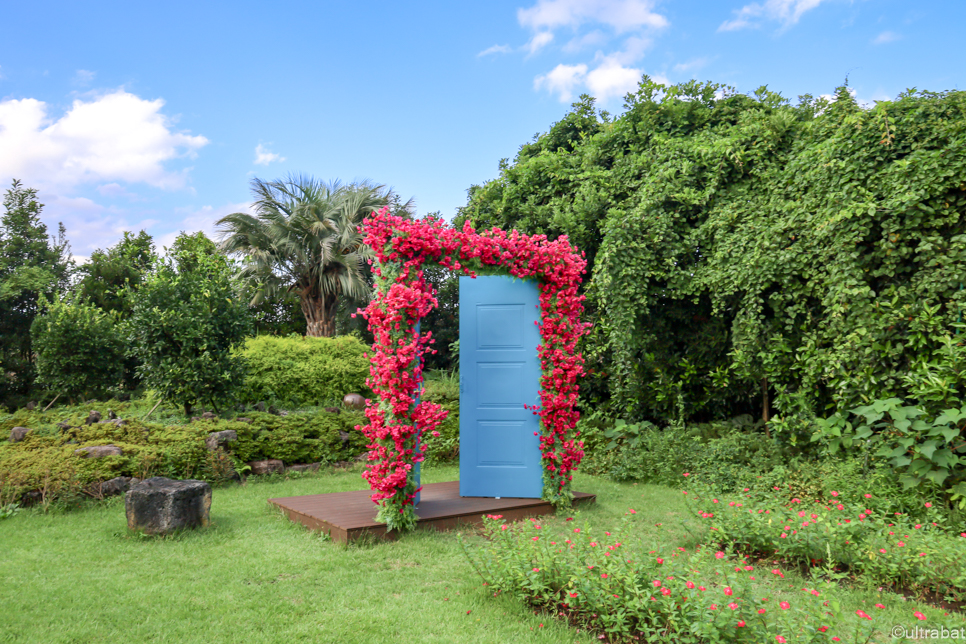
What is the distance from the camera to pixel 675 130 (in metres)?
9.09

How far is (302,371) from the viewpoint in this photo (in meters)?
9.98

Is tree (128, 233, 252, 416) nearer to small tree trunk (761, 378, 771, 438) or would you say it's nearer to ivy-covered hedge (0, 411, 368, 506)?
ivy-covered hedge (0, 411, 368, 506)

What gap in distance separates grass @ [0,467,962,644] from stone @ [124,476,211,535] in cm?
10

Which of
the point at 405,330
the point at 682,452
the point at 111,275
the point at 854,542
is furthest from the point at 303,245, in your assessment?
the point at 854,542

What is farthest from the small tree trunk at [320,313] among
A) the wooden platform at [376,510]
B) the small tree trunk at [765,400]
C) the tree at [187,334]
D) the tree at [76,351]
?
the small tree trunk at [765,400]

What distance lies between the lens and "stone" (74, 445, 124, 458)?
5.96 meters

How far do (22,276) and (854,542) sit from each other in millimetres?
17366

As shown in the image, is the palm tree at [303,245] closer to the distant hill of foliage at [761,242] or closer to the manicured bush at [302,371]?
the manicured bush at [302,371]

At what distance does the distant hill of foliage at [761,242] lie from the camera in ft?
18.2

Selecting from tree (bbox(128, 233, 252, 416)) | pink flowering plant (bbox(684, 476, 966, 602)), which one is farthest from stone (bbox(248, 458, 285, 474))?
pink flowering plant (bbox(684, 476, 966, 602))

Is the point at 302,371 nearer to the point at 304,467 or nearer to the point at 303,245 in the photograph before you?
the point at 304,467

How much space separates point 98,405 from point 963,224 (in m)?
11.4

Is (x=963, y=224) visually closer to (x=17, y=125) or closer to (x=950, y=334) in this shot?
(x=950, y=334)

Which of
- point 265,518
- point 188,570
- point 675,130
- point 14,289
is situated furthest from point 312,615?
point 14,289
